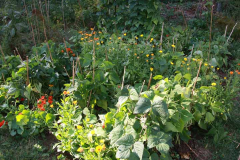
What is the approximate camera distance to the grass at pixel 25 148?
2457 mm

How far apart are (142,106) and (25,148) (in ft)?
4.72

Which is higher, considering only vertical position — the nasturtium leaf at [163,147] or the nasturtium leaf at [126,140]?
the nasturtium leaf at [126,140]

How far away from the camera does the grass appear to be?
8.06ft

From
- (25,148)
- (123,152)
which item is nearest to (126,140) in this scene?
(123,152)

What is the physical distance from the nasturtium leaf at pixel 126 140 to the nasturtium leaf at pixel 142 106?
21 cm

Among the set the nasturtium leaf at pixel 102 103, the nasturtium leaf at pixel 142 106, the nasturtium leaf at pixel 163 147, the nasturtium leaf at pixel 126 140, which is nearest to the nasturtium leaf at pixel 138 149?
the nasturtium leaf at pixel 126 140

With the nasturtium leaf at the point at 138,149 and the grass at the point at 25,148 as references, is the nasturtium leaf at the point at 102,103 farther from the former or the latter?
the nasturtium leaf at the point at 138,149

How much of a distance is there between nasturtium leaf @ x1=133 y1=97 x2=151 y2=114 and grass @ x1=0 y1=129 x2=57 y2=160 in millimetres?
1107

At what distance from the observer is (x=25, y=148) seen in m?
2.54

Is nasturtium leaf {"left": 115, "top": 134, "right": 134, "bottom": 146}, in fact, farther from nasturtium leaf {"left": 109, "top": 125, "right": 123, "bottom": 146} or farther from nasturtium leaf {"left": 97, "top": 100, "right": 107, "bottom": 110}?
nasturtium leaf {"left": 97, "top": 100, "right": 107, "bottom": 110}

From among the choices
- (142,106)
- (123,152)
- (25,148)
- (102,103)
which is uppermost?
(142,106)

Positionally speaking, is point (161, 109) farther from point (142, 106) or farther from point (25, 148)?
point (25, 148)

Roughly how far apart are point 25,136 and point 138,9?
10.1ft

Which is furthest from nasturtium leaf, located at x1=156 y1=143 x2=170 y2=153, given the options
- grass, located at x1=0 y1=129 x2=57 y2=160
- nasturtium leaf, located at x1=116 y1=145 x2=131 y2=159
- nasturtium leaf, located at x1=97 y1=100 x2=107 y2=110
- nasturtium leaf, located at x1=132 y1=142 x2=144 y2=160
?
grass, located at x1=0 y1=129 x2=57 y2=160
